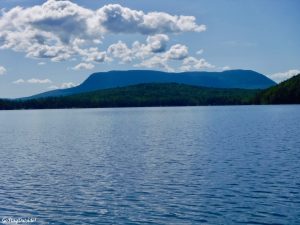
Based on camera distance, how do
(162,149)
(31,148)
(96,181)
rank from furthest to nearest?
(31,148)
(162,149)
(96,181)

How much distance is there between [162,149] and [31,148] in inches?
841

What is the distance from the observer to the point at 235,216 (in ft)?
87.1

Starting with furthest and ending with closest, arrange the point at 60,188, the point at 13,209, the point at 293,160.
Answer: the point at 293,160
the point at 60,188
the point at 13,209

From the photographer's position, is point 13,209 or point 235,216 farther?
point 13,209

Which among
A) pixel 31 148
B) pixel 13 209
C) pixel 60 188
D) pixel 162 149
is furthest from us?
pixel 31 148

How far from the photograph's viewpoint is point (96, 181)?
38.2 meters

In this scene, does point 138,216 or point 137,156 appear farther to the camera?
point 137,156

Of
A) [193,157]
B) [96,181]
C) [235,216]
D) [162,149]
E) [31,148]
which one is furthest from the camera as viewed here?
[31,148]

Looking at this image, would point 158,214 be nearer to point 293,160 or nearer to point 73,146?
point 293,160

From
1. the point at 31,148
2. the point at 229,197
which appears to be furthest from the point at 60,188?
the point at 31,148

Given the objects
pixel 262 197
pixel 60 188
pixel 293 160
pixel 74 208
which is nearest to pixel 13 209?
pixel 74 208

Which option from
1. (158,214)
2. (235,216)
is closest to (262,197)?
(235,216)

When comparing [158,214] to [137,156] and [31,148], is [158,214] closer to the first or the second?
[137,156]

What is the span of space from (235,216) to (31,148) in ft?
A: 154
